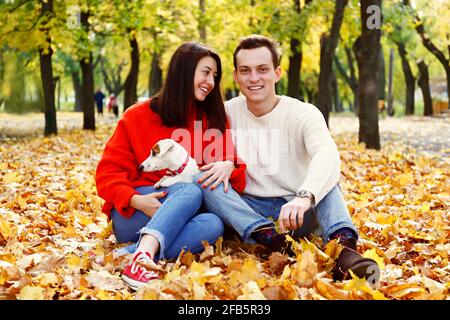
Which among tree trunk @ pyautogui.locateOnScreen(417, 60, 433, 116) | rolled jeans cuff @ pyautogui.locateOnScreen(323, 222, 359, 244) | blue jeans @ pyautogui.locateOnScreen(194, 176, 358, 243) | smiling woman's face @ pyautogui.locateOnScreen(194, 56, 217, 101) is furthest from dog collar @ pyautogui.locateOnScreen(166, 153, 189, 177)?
tree trunk @ pyautogui.locateOnScreen(417, 60, 433, 116)

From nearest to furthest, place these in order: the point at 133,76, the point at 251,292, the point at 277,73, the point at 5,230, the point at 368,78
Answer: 1. the point at 251,292
2. the point at 277,73
3. the point at 5,230
4. the point at 368,78
5. the point at 133,76

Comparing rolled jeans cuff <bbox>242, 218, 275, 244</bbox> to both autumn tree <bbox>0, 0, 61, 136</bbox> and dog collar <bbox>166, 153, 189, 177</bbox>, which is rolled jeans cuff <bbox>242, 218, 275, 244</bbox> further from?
autumn tree <bbox>0, 0, 61, 136</bbox>

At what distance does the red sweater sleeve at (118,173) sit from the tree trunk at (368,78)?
809 centimetres

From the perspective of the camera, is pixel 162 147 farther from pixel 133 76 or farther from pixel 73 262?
pixel 133 76

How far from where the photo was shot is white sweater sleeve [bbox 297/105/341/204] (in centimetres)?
356

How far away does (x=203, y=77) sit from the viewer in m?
4.03

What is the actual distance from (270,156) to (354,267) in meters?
1.22

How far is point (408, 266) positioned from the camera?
Answer: 3.82 m

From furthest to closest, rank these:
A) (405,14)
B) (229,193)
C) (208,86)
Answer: (405,14), (208,86), (229,193)

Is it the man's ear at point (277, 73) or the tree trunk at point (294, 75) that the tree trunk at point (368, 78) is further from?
the man's ear at point (277, 73)

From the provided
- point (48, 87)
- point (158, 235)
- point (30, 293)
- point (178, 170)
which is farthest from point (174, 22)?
point (30, 293)
